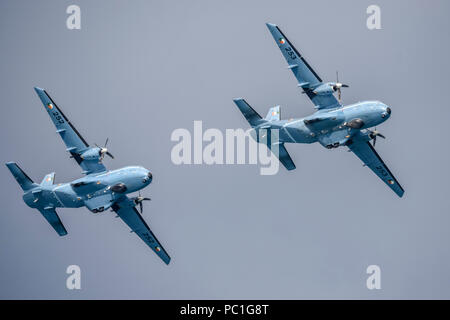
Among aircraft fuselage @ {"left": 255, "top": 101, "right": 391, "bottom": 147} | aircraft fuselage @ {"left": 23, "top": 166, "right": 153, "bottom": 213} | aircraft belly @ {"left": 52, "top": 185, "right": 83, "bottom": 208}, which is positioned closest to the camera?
aircraft fuselage @ {"left": 255, "top": 101, "right": 391, "bottom": 147}

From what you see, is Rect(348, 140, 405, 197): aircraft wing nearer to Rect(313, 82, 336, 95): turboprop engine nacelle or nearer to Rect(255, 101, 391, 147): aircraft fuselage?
Rect(255, 101, 391, 147): aircraft fuselage

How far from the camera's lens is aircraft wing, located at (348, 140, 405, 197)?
303 ft

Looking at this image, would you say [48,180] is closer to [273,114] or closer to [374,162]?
[273,114]

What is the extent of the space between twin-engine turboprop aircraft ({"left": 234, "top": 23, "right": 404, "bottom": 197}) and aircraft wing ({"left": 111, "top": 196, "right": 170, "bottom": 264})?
46.4ft

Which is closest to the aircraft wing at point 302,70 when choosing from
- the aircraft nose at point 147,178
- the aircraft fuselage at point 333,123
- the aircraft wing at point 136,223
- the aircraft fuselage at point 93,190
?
the aircraft fuselage at point 333,123

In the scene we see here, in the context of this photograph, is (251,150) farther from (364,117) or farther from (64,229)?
(64,229)

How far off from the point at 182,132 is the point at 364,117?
1960 cm

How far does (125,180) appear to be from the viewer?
87.3m

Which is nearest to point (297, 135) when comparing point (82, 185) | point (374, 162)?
point (374, 162)

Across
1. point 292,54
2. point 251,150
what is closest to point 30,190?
point 251,150

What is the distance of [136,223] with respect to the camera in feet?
314

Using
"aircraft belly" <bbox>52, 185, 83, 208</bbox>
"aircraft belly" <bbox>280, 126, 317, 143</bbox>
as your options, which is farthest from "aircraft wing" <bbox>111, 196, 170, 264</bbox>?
"aircraft belly" <bbox>280, 126, 317, 143</bbox>

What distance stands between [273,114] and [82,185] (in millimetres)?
19636

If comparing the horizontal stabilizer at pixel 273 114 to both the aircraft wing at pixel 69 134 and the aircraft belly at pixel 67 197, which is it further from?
the aircraft belly at pixel 67 197
